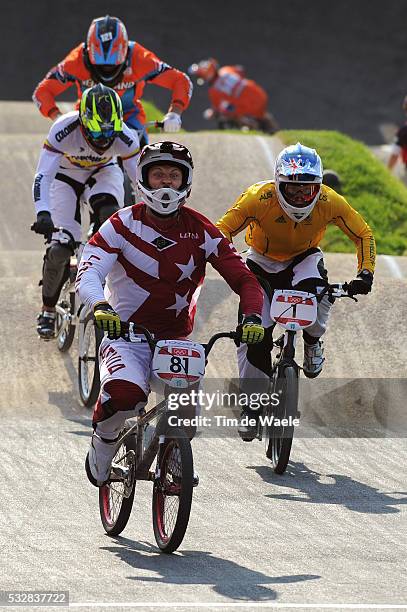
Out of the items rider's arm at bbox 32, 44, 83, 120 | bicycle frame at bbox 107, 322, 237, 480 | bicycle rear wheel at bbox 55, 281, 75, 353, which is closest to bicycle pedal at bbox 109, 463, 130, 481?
bicycle frame at bbox 107, 322, 237, 480

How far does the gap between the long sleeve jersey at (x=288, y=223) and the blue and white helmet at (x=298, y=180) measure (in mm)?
150

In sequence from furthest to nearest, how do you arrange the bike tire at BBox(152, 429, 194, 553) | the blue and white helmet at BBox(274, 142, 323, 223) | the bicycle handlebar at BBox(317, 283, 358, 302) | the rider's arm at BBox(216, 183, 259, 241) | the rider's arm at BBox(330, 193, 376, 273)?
the rider's arm at BBox(330, 193, 376, 273), the rider's arm at BBox(216, 183, 259, 241), the bicycle handlebar at BBox(317, 283, 358, 302), the blue and white helmet at BBox(274, 142, 323, 223), the bike tire at BBox(152, 429, 194, 553)

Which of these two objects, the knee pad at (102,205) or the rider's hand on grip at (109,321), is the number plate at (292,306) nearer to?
the rider's hand on grip at (109,321)

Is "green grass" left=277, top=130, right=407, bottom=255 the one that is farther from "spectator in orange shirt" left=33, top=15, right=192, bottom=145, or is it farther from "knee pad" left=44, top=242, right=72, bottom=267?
"knee pad" left=44, top=242, right=72, bottom=267

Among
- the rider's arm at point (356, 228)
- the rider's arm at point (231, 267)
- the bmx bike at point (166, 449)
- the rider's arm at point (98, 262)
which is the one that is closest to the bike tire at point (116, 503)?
the bmx bike at point (166, 449)

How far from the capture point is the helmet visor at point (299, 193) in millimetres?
8891

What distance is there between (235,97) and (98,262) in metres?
21.9

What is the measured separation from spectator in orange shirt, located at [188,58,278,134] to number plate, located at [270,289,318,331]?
772 inches

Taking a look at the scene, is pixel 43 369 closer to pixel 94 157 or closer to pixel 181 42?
pixel 94 157

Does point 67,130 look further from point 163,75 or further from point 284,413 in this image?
point 284,413

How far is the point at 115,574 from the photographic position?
6277 millimetres

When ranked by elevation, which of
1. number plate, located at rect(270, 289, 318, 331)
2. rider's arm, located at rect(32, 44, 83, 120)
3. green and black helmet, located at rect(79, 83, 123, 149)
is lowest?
number plate, located at rect(270, 289, 318, 331)

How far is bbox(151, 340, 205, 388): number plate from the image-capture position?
21.8 feet

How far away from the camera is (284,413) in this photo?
8.77 m
